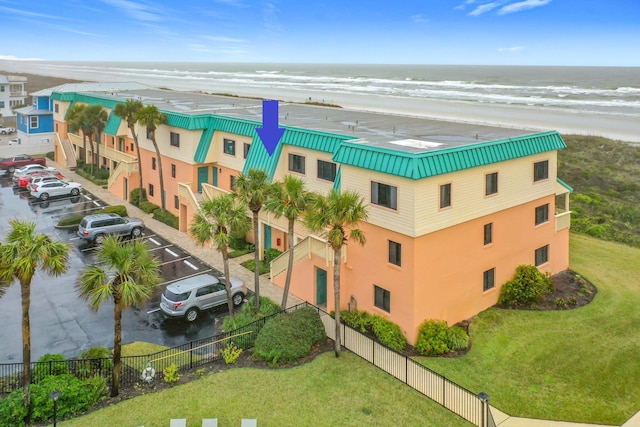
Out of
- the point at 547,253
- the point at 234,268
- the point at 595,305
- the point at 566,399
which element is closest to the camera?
the point at 566,399

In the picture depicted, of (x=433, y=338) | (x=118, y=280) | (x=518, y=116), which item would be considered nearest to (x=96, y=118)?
(x=118, y=280)

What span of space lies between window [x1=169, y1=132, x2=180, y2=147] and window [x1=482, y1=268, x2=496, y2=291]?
81.8 ft

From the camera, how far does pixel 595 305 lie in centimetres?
2527

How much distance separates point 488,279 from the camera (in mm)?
24938

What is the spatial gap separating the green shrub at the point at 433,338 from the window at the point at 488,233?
4.74 m

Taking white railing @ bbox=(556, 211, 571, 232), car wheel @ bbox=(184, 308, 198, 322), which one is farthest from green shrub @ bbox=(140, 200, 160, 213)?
white railing @ bbox=(556, 211, 571, 232)

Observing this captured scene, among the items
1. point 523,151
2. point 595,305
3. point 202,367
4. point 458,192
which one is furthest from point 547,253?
point 202,367

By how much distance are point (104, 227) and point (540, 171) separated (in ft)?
90.5

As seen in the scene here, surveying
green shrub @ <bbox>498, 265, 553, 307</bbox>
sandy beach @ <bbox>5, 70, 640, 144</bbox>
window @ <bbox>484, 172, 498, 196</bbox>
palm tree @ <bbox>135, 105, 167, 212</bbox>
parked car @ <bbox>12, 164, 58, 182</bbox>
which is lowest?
green shrub @ <bbox>498, 265, 553, 307</bbox>

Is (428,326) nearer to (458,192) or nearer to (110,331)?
(458,192)

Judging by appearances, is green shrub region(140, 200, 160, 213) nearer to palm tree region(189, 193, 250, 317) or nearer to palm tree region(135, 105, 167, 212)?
palm tree region(135, 105, 167, 212)

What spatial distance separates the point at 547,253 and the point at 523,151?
6718mm

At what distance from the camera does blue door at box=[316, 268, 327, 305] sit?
86.9 feet

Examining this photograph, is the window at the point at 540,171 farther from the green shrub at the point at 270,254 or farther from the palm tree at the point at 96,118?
the palm tree at the point at 96,118
